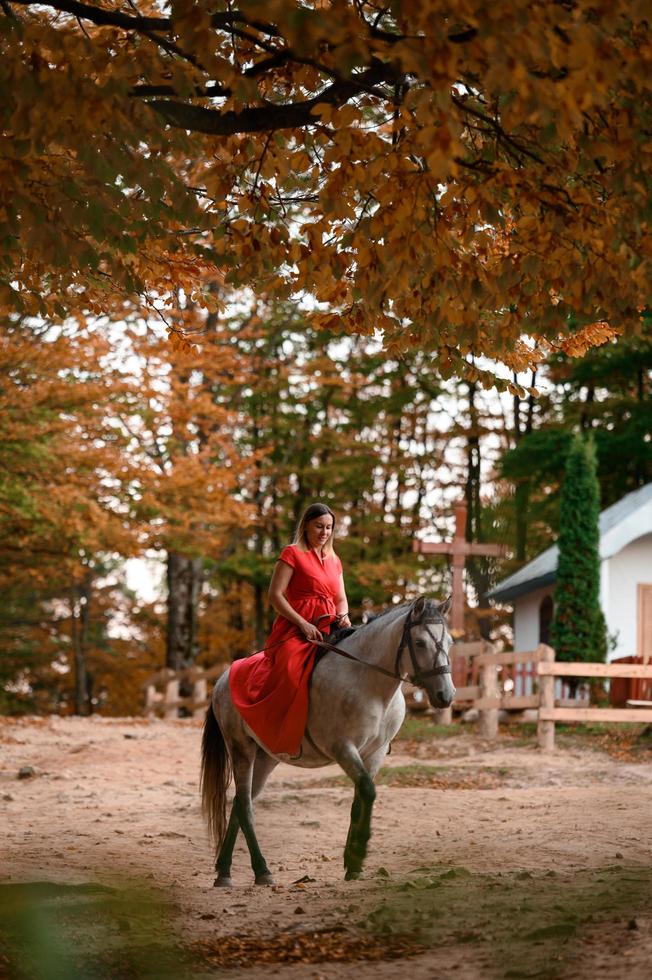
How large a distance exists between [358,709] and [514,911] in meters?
1.84

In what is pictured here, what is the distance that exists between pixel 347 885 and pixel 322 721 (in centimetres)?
107

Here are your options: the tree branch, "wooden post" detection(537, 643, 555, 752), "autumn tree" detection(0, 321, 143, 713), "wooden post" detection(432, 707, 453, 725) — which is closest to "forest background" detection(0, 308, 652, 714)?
"autumn tree" detection(0, 321, 143, 713)

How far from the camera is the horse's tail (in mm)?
9031

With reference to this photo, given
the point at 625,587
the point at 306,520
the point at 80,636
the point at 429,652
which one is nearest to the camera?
the point at 429,652

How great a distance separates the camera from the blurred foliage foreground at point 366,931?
18.8 feet

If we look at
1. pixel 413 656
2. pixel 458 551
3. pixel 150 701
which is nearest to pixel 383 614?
pixel 413 656

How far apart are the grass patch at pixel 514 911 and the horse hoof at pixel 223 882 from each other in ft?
4.36

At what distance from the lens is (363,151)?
271 inches

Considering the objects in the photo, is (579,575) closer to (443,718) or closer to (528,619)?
(443,718)

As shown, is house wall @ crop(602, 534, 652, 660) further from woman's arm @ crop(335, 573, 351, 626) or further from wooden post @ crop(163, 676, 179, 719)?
woman's arm @ crop(335, 573, 351, 626)

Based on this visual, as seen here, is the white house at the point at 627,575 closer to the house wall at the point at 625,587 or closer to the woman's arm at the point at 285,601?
the house wall at the point at 625,587

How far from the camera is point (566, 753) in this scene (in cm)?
1802

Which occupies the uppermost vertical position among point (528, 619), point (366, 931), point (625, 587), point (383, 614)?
point (625, 587)

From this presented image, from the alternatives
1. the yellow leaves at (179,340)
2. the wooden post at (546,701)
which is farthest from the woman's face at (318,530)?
the wooden post at (546,701)
